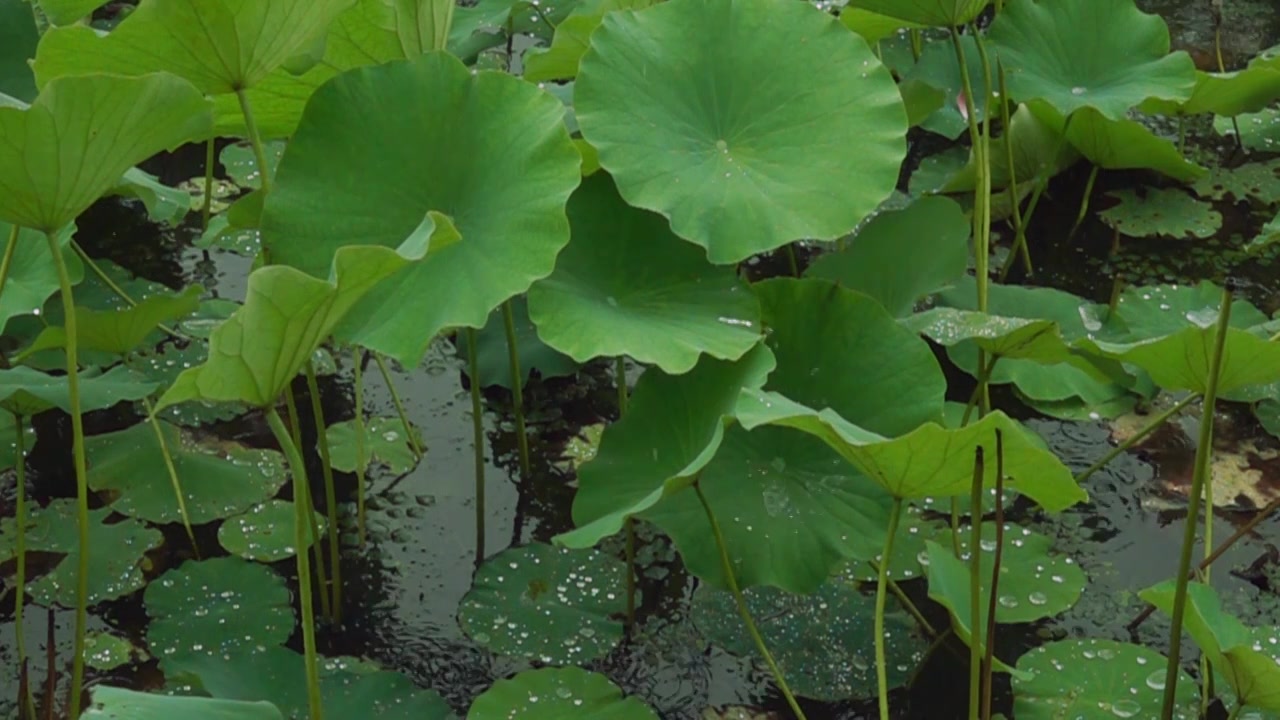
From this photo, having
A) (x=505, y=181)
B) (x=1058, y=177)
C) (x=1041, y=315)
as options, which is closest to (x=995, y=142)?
(x=1058, y=177)

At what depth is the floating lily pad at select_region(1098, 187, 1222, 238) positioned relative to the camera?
2695 millimetres

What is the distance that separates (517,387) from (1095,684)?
83 cm

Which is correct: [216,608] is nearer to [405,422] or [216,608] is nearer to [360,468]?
[360,468]

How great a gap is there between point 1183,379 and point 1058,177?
148cm

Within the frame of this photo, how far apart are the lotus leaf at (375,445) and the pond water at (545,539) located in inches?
1.1

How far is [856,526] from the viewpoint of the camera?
5.39ft

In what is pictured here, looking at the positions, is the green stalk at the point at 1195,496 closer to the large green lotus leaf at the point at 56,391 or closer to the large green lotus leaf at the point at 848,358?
the large green lotus leaf at the point at 848,358

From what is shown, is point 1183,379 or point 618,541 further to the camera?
point 618,541

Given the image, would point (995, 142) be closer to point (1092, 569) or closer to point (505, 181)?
point (1092, 569)

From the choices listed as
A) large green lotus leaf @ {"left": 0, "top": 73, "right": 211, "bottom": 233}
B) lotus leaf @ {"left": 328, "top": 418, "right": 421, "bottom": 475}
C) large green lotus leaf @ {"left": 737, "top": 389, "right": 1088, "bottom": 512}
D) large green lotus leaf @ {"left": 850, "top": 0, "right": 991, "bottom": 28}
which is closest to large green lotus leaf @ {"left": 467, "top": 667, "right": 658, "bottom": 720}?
large green lotus leaf @ {"left": 737, "top": 389, "right": 1088, "bottom": 512}

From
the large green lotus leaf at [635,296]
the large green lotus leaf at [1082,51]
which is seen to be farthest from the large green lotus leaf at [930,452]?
the large green lotus leaf at [1082,51]

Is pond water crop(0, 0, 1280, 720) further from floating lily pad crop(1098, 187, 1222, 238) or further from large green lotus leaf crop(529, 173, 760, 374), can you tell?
large green lotus leaf crop(529, 173, 760, 374)

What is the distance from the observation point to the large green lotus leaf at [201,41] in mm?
1457

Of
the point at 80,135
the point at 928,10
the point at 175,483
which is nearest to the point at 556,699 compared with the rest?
the point at 175,483
